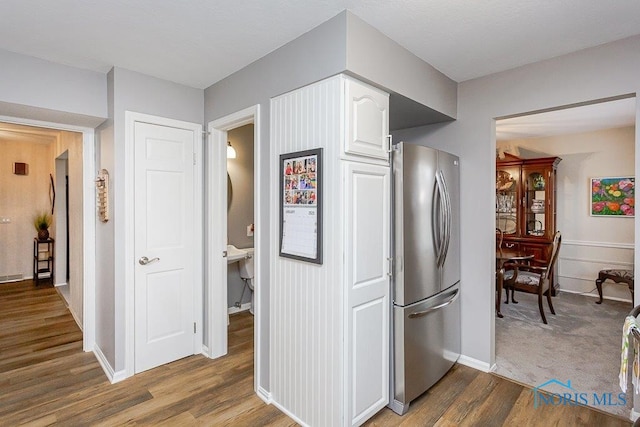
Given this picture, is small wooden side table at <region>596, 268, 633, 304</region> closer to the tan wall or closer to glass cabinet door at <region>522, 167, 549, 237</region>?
glass cabinet door at <region>522, 167, 549, 237</region>

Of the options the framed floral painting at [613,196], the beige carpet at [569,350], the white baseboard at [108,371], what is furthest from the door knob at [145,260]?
the framed floral painting at [613,196]

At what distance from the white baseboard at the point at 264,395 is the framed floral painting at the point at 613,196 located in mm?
5176

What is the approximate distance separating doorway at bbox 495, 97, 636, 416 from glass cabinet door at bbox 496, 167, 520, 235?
47 centimetres

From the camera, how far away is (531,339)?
11.0 ft

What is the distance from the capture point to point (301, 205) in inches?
80.7

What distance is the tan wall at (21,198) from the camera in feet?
17.7

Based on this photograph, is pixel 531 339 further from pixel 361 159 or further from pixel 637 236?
pixel 361 159

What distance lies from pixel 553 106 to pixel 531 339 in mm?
2290

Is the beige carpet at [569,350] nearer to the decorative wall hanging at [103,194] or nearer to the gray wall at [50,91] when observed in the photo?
the decorative wall hanging at [103,194]

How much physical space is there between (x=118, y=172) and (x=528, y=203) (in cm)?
545

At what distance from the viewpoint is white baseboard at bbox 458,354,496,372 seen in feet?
9.02

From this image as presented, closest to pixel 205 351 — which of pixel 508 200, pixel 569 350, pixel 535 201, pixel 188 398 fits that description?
pixel 188 398

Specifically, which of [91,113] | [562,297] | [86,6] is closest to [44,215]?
[91,113]
